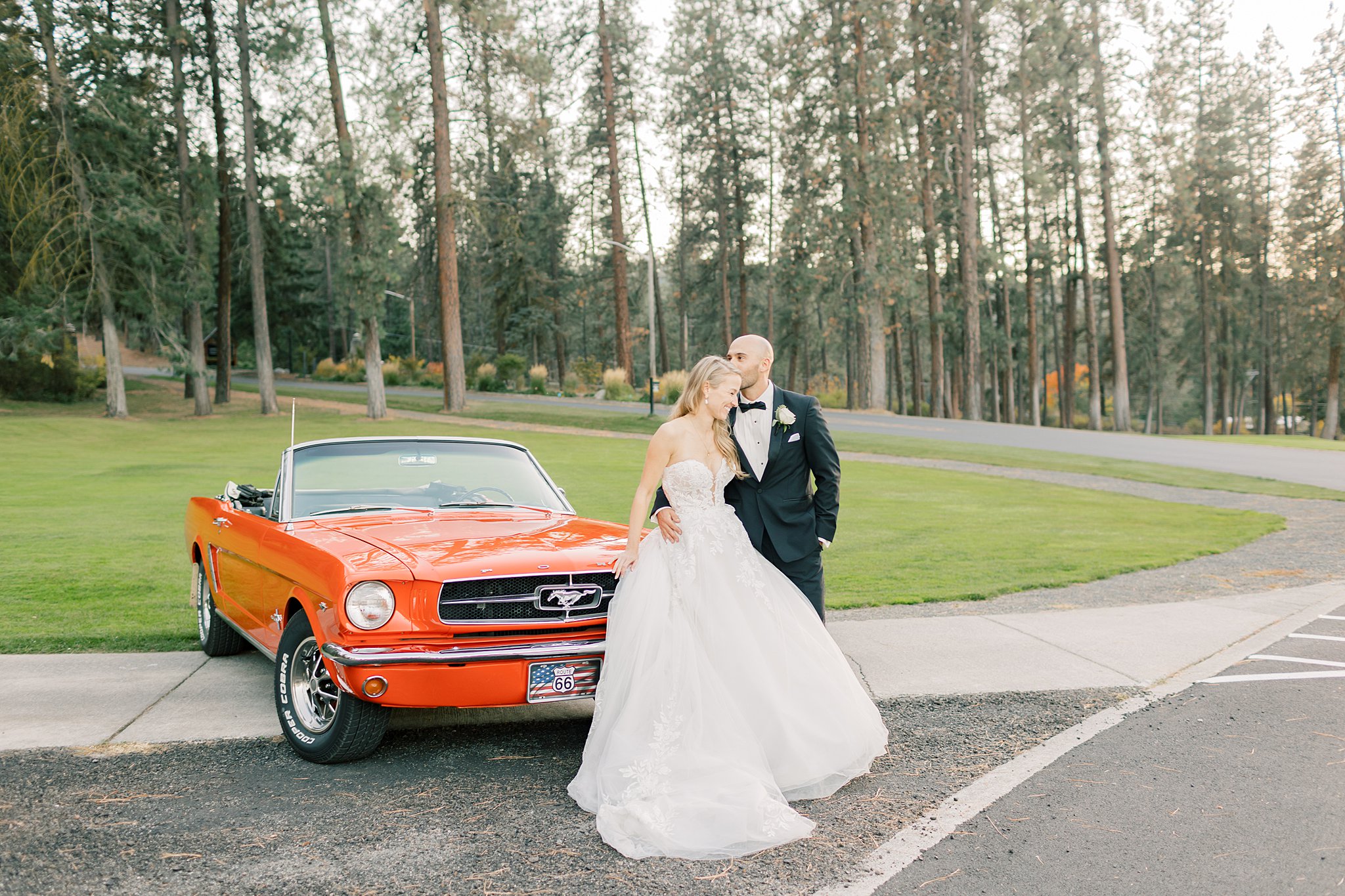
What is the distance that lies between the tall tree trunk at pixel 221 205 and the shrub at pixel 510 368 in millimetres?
12021

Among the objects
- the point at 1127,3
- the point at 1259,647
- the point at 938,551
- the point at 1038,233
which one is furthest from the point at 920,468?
the point at 1038,233

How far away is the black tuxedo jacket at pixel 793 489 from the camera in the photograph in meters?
5.15

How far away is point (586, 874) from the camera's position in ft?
11.5

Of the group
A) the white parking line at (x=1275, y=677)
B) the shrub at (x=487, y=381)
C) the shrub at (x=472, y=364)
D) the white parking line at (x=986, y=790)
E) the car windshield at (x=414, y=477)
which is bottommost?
the white parking line at (x=1275, y=677)

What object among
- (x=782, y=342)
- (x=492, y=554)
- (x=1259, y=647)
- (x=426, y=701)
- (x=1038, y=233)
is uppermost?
(x=1038, y=233)

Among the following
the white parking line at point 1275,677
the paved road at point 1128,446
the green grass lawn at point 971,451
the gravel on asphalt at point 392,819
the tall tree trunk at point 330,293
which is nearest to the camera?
the gravel on asphalt at point 392,819

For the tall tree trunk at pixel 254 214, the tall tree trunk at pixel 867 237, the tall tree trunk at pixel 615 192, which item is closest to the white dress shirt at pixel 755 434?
the tall tree trunk at pixel 867 237

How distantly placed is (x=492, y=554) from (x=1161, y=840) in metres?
3.00

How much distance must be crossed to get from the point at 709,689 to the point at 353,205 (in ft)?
98.9

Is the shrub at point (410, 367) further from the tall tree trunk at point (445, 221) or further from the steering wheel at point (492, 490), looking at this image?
the steering wheel at point (492, 490)

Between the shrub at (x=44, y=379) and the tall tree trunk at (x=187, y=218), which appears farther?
the shrub at (x=44, y=379)

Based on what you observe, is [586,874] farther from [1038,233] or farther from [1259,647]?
[1038,233]

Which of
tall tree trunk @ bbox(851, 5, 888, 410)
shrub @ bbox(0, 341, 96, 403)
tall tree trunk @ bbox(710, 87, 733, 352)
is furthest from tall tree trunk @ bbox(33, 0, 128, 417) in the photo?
tall tree trunk @ bbox(710, 87, 733, 352)

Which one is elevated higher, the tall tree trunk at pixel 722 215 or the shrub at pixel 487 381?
the tall tree trunk at pixel 722 215
